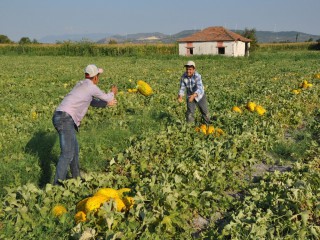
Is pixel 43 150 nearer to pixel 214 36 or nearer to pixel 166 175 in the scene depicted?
pixel 166 175

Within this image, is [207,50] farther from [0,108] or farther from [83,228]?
[83,228]

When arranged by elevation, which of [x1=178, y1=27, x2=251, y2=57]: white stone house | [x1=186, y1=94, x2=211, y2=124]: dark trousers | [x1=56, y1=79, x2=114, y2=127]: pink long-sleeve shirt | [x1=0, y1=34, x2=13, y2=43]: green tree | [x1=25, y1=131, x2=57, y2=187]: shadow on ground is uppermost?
[x1=0, y1=34, x2=13, y2=43]: green tree

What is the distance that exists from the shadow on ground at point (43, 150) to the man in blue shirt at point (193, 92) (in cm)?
294

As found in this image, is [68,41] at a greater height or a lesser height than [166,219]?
greater

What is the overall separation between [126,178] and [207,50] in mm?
43089

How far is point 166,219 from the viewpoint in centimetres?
379

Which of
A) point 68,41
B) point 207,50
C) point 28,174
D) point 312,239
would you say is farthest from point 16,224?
point 68,41

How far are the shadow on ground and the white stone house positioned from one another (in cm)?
3925

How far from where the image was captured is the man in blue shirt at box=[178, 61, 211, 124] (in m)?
7.92

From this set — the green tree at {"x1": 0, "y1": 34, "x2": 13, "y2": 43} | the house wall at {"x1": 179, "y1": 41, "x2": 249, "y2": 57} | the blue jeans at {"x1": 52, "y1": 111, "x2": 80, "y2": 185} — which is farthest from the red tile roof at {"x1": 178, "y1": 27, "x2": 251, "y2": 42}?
the green tree at {"x1": 0, "y1": 34, "x2": 13, "y2": 43}

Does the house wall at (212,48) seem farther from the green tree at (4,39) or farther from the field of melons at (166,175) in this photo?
the green tree at (4,39)

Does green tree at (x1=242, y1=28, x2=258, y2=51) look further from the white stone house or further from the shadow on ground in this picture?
the shadow on ground

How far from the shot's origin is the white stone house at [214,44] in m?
44.8

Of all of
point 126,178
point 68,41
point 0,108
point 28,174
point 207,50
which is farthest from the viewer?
point 68,41
